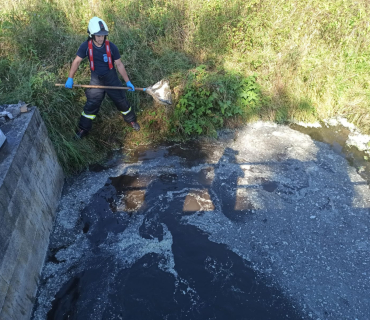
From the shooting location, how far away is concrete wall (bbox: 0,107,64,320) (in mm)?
2820

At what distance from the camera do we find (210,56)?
6699 mm

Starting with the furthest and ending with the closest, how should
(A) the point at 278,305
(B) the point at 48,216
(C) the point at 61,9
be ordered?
(C) the point at 61,9 → (B) the point at 48,216 → (A) the point at 278,305

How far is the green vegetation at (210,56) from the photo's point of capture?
5707 mm

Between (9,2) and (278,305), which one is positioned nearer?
(278,305)

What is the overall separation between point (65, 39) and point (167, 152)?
3.46 meters

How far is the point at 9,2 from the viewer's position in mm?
6348

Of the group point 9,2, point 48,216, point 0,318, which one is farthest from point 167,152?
point 9,2

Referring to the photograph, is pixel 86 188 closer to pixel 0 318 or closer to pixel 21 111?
pixel 21 111

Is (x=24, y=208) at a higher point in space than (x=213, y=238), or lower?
higher

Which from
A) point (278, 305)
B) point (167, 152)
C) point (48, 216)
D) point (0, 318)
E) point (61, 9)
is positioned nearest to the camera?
point (0, 318)

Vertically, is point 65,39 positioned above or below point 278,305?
above

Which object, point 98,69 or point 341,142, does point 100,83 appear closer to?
point 98,69

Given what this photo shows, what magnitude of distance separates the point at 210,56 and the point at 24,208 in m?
5.28

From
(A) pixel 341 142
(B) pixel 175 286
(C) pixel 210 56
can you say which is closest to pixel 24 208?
(B) pixel 175 286
